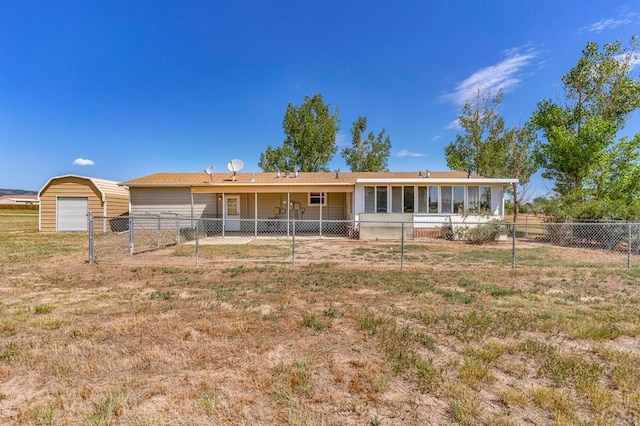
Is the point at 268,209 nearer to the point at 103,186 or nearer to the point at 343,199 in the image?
the point at 343,199

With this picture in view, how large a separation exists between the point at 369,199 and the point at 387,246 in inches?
152

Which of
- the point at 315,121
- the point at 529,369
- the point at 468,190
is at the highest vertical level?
the point at 315,121

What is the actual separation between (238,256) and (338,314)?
5.77 metres

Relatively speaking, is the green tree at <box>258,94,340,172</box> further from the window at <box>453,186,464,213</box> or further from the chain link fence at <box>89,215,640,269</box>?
the window at <box>453,186,464,213</box>

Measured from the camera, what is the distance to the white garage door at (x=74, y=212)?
57.5ft

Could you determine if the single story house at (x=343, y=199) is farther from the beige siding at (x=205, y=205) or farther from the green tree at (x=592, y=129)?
the green tree at (x=592, y=129)

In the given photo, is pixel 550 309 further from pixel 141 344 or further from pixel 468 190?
pixel 468 190

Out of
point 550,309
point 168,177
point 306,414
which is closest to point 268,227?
point 168,177

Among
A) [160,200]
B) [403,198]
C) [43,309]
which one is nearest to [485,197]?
[403,198]

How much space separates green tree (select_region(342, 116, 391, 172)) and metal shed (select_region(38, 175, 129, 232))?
22553 mm

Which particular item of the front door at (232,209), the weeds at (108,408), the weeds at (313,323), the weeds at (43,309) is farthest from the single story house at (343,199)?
the weeds at (108,408)

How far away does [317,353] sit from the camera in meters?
3.31

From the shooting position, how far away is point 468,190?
579 inches

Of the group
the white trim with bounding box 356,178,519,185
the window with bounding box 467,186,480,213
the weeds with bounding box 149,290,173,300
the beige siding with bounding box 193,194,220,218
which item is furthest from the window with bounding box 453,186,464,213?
the weeds with bounding box 149,290,173,300
